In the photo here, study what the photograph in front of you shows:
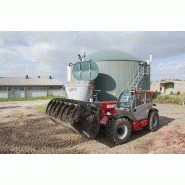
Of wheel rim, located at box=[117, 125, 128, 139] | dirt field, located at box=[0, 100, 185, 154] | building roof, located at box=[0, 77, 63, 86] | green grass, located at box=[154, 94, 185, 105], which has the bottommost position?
dirt field, located at box=[0, 100, 185, 154]

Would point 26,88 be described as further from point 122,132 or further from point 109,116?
point 122,132

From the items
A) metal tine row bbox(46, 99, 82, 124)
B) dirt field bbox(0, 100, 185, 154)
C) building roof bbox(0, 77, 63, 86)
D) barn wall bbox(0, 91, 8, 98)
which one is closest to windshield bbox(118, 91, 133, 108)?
dirt field bbox(0, 100, 185, 154)

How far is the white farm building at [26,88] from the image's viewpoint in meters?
24.8

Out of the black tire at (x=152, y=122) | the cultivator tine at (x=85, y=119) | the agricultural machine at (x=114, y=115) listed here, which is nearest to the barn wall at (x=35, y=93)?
the agricultural machine at (x=114, y=115)

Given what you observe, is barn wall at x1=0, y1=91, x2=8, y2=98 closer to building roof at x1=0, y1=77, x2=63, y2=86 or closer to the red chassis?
building roof at x1=0, y1=77, x2=63, y2=86

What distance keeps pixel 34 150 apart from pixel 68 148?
3.61 feet

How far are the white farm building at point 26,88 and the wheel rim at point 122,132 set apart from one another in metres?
20.2

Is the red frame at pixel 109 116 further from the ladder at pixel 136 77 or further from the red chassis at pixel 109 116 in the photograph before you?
the ladder at pixel 136 77

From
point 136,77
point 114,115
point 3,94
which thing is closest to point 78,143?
point 114,115

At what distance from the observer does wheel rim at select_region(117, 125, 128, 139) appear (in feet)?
16.6

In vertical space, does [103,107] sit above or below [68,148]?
above

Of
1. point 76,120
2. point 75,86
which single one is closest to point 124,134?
point 76,120

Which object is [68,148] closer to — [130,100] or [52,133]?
[52,133]

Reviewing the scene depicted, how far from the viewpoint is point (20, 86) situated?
2611 cm
